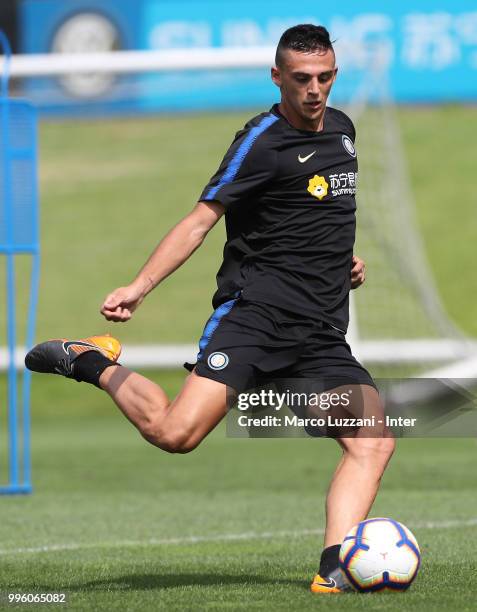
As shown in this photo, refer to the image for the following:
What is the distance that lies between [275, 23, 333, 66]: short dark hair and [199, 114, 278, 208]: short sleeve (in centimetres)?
38

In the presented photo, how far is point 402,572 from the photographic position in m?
5.70

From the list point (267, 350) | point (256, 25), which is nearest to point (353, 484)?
point (267, 350)

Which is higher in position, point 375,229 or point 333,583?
point 375,229

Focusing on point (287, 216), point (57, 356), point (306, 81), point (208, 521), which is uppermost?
point (306, 81)

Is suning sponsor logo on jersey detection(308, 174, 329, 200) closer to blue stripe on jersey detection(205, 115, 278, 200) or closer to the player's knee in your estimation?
blue stripe on jersey detection(205, 115, 278, 200)

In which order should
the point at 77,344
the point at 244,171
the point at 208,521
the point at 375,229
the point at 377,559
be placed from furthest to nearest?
1. the point at 375,229
2. the point at 208,521
3. the point at 77,344
4. the point at 244,171
5. the point at 377,559

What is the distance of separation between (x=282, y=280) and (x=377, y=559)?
1235mm

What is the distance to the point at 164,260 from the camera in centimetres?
578

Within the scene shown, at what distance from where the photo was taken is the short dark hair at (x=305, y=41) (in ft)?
19.2

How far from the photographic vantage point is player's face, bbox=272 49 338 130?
5.81 metres

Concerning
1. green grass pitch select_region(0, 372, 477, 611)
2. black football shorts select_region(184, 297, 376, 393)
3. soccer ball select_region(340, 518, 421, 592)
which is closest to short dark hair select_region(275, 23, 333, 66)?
black football shorts select_region(184, 297, 376, 393)

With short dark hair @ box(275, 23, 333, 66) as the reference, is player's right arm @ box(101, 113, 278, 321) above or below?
below

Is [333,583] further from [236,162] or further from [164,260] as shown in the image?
[236,162]

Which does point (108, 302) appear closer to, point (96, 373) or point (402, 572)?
point (96, 373)
